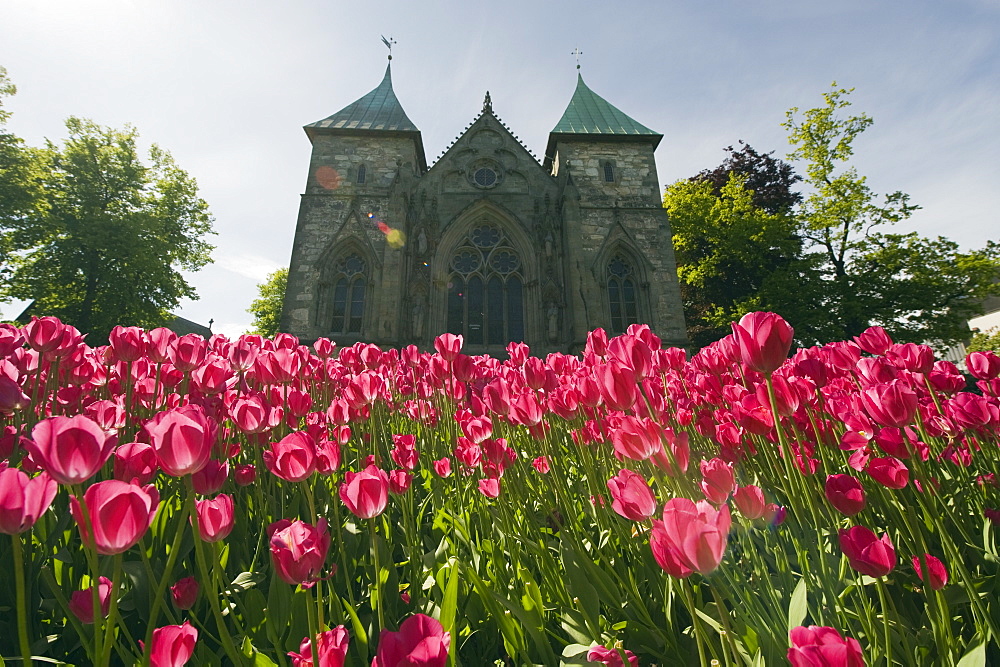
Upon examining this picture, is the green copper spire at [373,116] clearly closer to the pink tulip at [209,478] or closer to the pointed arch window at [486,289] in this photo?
the pointed arch window at [486,289]

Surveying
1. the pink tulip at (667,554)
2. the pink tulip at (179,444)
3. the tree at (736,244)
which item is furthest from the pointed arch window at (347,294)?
the pink tulip at (667,554)

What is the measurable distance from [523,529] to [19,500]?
1525 millimetres

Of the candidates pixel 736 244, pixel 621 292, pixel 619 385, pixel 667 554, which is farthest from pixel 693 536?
pixel 736 244

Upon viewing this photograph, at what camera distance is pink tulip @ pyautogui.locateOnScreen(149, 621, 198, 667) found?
2.59 ft

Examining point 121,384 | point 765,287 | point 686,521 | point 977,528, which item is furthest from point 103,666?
point 765,287

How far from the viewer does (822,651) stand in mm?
639

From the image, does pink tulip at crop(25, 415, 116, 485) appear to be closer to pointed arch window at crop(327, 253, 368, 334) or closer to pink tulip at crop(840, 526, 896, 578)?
pink tulip at crop(840, 526, 896, 578)

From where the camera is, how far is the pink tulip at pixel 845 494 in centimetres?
115

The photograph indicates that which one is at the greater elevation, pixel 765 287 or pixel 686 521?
pixel 765 287

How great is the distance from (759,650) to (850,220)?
19386mm

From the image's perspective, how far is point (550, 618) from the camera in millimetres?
1450

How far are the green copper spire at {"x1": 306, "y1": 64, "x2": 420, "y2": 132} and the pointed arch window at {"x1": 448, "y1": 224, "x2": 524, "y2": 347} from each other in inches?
231

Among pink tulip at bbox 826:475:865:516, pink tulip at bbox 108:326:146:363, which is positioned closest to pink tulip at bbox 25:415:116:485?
pink tulip at bbox 108:326:146:363

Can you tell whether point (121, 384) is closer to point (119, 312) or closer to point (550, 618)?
point (550, 618)
